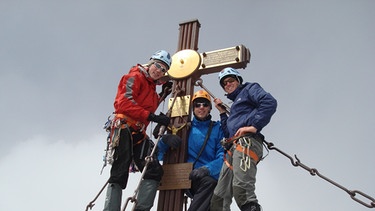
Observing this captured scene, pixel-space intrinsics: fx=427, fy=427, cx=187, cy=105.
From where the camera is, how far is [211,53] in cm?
660

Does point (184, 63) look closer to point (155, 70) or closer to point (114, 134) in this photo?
point (155, 70)

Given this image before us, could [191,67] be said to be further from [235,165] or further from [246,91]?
[235,165]

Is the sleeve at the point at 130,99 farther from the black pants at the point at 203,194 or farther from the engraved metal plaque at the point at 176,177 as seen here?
the black pants at the point at 203,194

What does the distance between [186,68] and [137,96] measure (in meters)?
1.09

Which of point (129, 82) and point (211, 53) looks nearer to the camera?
point (129, 82)

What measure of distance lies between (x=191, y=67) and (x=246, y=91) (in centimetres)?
150

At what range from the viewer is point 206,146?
228 inches

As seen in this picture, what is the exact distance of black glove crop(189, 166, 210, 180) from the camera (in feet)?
17.6

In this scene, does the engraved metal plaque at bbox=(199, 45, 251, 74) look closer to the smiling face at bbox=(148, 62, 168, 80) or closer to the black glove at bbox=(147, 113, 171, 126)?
the smiling face at bbox=(148, 62, 168, 80)

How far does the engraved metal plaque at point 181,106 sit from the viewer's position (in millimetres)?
6199

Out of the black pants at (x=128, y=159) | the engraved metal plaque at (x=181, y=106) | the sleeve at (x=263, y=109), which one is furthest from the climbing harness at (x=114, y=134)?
the sleeve at (x=263, y=109)

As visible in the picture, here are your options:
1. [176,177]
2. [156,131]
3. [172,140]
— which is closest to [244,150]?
[176,177]

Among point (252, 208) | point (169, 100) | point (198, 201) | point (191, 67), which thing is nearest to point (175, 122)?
point (169, 100)

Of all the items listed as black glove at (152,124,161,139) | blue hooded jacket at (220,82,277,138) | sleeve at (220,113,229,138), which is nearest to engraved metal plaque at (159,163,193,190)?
black glove at (152,124,161,139)
